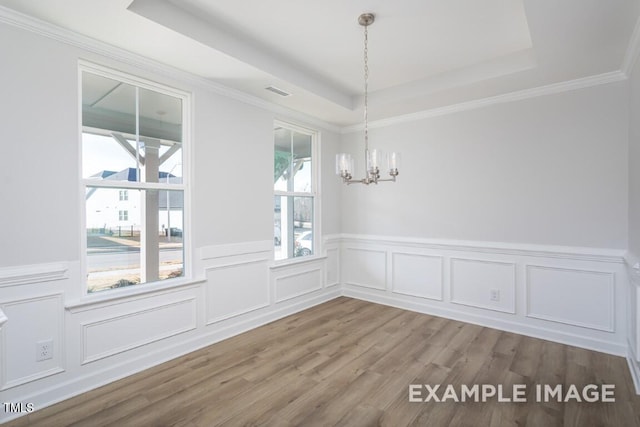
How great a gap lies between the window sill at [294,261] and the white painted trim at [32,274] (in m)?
2.03

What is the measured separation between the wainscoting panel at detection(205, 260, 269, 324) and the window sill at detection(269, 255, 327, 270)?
15cm

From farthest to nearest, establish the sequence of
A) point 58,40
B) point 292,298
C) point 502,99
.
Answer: point 292,298 < point 502,99 < point 58,40

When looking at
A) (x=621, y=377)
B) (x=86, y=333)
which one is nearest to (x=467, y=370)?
(x=621, y=377)

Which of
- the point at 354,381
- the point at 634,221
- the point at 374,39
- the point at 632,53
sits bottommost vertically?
the point at 354,381

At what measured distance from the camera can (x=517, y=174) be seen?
349cm

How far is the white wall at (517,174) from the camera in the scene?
302cm

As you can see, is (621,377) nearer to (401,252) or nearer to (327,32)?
(401,252)

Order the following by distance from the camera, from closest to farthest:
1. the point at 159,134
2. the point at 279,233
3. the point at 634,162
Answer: the point at 634,162, the point at 159,134, the point at 279,233

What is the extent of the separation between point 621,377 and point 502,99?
2.80 metres

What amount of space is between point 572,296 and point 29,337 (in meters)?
4.62

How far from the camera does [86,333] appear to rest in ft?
7.87

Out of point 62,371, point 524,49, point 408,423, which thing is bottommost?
point 408,423

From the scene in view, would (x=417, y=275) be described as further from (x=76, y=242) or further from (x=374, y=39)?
(x=76, y=242)

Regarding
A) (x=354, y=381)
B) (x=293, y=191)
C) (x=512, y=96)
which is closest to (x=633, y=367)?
(x=354, y=381)
